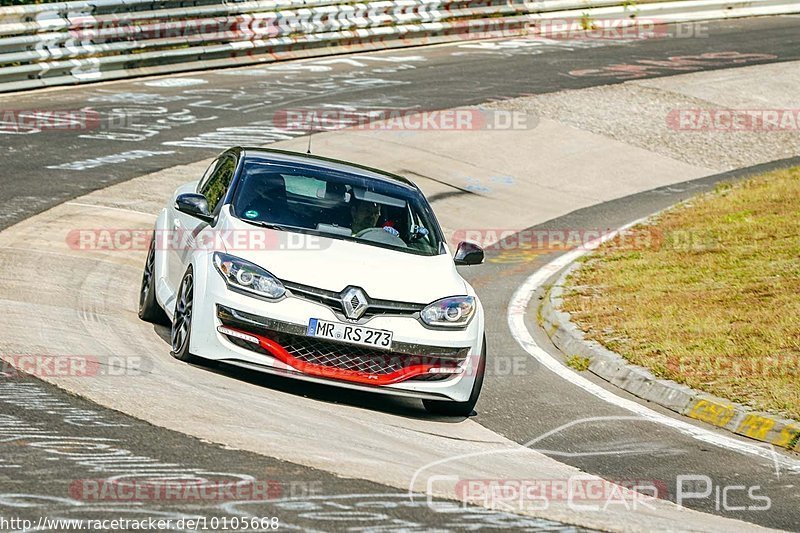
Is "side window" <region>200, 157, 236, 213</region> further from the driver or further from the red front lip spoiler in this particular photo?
the red front lip spoiler

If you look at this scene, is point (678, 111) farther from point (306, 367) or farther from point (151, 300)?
point (306, 367)

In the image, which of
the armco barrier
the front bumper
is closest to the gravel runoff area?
the armco barrier

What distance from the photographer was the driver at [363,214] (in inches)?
Result: 380

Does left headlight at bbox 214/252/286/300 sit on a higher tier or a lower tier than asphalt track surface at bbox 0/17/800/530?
higher

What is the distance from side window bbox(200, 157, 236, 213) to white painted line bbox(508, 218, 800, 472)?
10.6 feet

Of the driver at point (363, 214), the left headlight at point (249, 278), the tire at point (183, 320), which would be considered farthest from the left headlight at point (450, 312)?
the tire at point (183, 320)

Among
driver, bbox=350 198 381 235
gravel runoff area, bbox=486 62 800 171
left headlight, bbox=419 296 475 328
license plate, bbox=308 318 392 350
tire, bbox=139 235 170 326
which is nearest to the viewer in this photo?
license plate, bbox=308 318 392 350

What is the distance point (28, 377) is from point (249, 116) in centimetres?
1353

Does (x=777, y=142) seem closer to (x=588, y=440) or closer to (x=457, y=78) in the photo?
(x=457, y=78)

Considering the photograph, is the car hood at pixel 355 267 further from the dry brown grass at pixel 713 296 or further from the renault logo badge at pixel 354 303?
the dry brown grass at pixel 713 296

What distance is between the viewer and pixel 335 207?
31.9ft

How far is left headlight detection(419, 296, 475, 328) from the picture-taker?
8664mm

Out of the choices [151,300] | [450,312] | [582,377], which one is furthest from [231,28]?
[450,312]

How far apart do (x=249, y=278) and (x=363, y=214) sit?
4.88 ft
